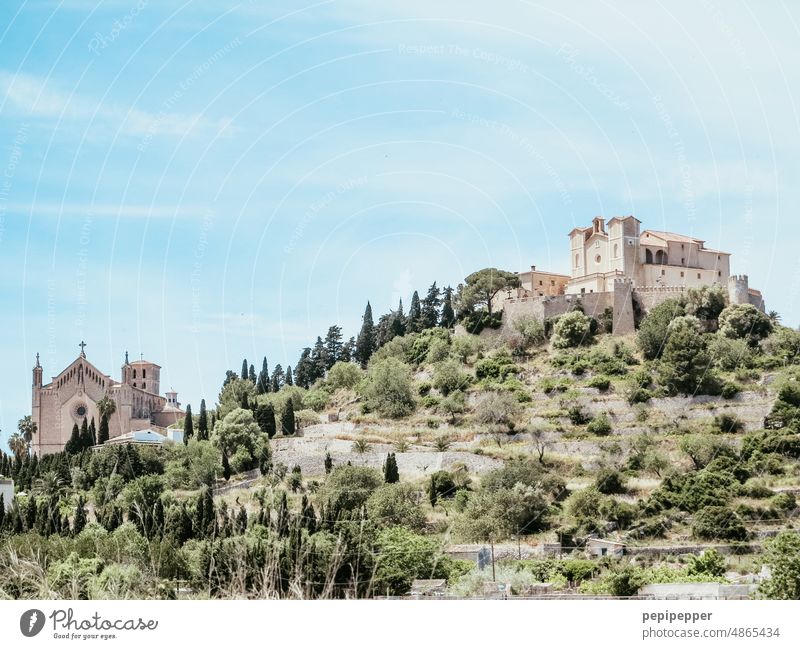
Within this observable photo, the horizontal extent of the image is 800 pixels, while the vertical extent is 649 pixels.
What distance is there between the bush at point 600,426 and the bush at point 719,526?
700cm

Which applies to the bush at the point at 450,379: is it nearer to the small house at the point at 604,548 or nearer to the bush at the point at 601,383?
the bush at the point at 601,383

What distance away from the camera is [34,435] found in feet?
152

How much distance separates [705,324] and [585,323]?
4.01 m

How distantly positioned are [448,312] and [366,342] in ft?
12.2

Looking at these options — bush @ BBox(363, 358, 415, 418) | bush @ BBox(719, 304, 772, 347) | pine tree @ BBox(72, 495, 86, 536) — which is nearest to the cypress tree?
bush @ BBox(363, 358, 415, 418)

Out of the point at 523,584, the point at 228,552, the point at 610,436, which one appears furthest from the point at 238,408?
the point at 228,552

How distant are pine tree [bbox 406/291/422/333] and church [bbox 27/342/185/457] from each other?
35.1ft

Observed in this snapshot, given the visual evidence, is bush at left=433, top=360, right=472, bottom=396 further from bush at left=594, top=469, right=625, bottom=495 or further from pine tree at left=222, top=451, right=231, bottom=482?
bush at left=594, top=469, right=625, bottom=495

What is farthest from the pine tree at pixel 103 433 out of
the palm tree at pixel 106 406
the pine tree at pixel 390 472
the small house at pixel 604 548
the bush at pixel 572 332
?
the small house at pixel 604 548

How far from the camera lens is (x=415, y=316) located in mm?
48531

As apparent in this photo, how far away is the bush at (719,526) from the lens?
28.2m

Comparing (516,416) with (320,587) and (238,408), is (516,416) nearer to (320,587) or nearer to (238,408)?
(238,408)

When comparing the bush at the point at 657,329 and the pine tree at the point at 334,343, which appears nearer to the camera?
the bush at the point at 657,329

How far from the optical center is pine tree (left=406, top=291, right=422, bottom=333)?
47938 mm
